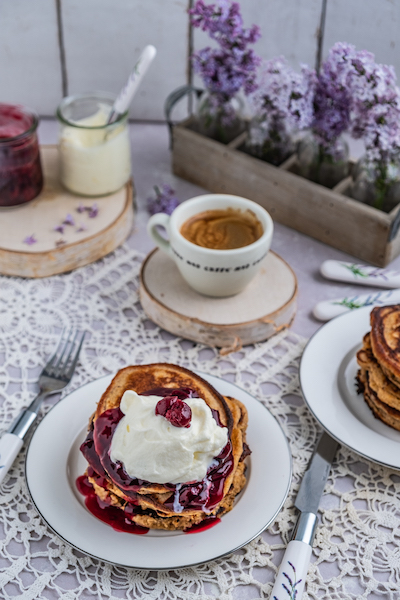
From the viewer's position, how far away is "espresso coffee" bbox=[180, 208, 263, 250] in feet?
5.98

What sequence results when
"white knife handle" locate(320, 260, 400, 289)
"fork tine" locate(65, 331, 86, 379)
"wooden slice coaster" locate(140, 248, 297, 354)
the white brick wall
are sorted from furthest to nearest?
the white brick wall, "white knife handle" locate(320, 260, 400, 289), "wooden slice coaster" locate(140, 248, 297, 354), "fork tine" locate(65, 331, 86, 379)

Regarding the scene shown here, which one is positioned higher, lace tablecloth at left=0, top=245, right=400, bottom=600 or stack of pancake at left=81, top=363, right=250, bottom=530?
stack of pancake at left=81, top=363, right=250, bottom=530

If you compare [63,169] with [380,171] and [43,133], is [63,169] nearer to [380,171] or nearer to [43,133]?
[43,133]

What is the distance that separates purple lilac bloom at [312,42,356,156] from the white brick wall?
611 millimetres

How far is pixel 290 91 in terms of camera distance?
1.96 meters

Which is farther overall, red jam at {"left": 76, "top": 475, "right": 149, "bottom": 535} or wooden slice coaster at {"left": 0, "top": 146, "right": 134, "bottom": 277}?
wooden slice coaster at {"left": 0, "top": 146, "right": 134, "bottom": 277}

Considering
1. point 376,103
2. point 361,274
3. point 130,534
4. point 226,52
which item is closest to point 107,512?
point 130,534

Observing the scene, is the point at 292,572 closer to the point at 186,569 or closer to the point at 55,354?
the point at 186,569

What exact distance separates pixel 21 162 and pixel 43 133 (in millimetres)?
591

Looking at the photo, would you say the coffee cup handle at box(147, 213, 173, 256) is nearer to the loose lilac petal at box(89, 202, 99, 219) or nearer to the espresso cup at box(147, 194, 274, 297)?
the espresso cup at box(147, 194, 274, 297)

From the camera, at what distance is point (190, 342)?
1794 millimetres

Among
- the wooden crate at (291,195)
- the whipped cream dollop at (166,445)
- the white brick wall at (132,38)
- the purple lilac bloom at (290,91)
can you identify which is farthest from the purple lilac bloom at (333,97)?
the whipped cream dollop at (166,445)

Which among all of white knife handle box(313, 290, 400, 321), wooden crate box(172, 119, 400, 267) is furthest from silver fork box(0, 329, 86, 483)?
wooden crate box(172, 119, 400, 267)

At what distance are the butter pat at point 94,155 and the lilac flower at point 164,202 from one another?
0.12 m
